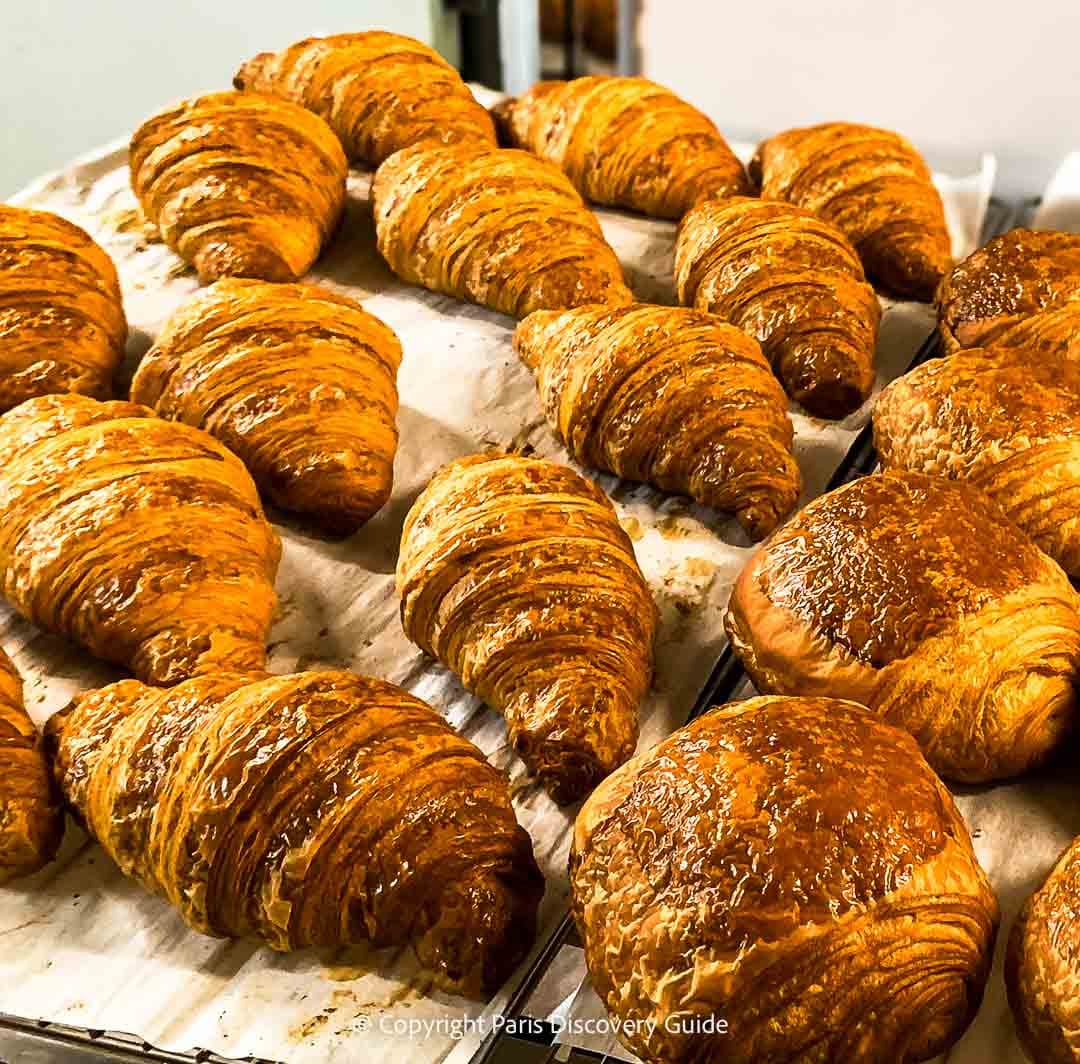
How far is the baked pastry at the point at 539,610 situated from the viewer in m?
1.15

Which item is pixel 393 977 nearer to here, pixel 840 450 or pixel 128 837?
pixel 128 837

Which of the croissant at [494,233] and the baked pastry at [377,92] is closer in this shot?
the croissant at [494,233]

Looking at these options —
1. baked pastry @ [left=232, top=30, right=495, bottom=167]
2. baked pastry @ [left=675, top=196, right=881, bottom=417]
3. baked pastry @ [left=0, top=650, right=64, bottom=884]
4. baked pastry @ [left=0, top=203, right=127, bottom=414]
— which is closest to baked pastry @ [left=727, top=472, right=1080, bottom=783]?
baked pastry @ [left=675, top=196, right=881, bottom=417]

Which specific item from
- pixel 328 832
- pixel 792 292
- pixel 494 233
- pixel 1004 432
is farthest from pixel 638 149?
pixel 328 832

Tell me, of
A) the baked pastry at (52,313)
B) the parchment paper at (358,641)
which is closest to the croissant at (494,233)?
the parchment paper at (358,641)

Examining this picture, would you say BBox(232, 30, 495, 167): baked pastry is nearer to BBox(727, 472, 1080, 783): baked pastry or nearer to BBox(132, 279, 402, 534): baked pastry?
BBox(132, 279, 402, 534): baked pastry

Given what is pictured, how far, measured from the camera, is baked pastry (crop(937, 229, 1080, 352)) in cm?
154

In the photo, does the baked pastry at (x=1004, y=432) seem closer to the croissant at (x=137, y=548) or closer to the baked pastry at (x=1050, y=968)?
the baked pastry at (x=1050, y=968)

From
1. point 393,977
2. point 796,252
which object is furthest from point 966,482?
point 393,977

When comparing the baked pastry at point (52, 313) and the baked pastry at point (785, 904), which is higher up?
the baked pastry at point (52, 313)

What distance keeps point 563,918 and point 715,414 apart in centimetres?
62

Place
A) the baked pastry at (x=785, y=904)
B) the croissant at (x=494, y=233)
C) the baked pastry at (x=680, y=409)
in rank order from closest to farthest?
the baked pastry at (x=785, y=904)
the baked pastry at (x=680, y=409)
the croissant at (x=494, y=233)

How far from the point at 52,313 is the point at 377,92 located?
27.8 inches

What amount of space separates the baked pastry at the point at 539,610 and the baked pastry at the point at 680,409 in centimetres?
17
